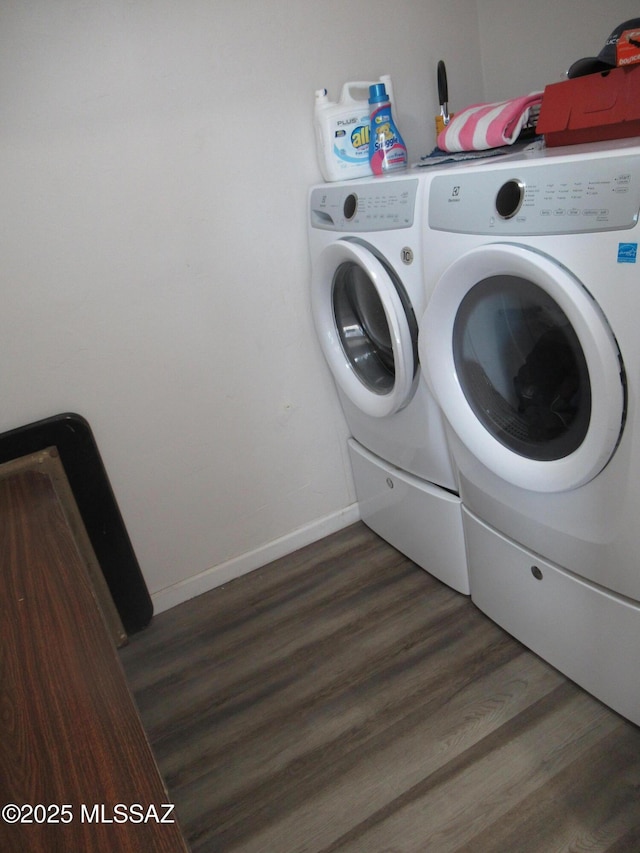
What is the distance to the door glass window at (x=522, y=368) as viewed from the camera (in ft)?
3.80

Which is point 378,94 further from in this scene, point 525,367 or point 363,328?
point 525,367

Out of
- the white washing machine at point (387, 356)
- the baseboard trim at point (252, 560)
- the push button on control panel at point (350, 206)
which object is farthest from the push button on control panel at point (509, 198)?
the baseboard trim at point (252, 560)

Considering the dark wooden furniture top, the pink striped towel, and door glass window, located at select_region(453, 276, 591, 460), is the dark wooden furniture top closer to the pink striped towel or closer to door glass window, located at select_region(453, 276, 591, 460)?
door glass window, located at select_region(453, 276, 591, 460)

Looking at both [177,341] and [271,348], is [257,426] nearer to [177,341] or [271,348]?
[271,348]

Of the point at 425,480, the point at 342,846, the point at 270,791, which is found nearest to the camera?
the point at 342,846

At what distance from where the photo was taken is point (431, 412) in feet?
5.12

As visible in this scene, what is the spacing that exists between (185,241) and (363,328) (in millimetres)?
532

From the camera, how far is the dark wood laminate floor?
3.99 ft

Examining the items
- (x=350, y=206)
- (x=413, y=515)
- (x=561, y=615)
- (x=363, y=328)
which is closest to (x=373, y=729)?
(x=561, y=615)

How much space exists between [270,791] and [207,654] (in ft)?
1.59

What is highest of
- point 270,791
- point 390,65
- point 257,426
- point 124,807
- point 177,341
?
point 390,65

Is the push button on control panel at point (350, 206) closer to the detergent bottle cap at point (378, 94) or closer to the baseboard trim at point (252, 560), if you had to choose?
the detergent bottle cap at point (378, 94)

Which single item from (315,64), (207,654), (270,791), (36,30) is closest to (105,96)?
(36,30)

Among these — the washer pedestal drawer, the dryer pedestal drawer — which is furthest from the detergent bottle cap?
the dryer pedestal drawer
